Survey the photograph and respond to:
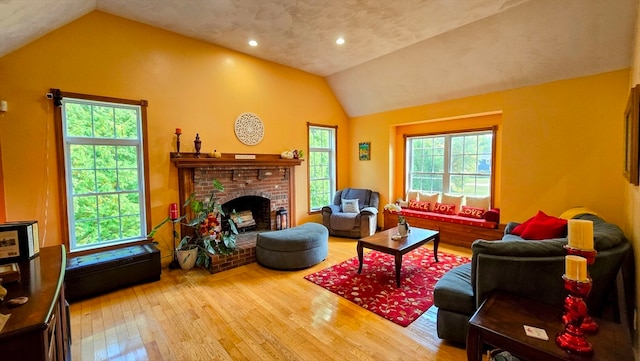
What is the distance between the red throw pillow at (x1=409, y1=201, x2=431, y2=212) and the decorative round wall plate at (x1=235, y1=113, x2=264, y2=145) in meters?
3.32

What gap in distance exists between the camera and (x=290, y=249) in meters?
3.79

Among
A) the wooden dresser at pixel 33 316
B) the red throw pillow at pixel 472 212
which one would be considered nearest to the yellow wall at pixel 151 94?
the wooden dresser at pixel 33 316

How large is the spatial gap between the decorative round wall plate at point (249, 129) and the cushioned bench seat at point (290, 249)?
5.67 ft

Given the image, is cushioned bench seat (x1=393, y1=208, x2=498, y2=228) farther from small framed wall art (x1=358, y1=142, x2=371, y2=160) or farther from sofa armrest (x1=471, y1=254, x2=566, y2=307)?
sofa armrest (x1=471, y1=254, x2=566, y2=307)

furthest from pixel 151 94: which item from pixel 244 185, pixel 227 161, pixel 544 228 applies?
pixel 544 228

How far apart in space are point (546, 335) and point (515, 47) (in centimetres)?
368

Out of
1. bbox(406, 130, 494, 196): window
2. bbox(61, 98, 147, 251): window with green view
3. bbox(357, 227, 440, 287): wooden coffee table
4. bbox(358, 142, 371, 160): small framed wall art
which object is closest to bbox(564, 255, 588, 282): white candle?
bbox(357, 227, 440, 287): wooden coffee table

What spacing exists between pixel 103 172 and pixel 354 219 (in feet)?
13.0

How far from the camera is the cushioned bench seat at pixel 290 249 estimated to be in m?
3.80

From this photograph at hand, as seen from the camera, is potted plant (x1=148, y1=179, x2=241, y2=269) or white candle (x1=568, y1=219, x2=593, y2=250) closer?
white candle (x1=568, y1=219, x2=593, y2=250)

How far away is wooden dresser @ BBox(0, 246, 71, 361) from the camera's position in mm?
1029

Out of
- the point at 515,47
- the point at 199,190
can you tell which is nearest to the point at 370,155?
the point at 515,47

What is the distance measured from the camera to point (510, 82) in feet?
13.7

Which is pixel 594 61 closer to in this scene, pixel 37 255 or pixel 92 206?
pixel 37 255
